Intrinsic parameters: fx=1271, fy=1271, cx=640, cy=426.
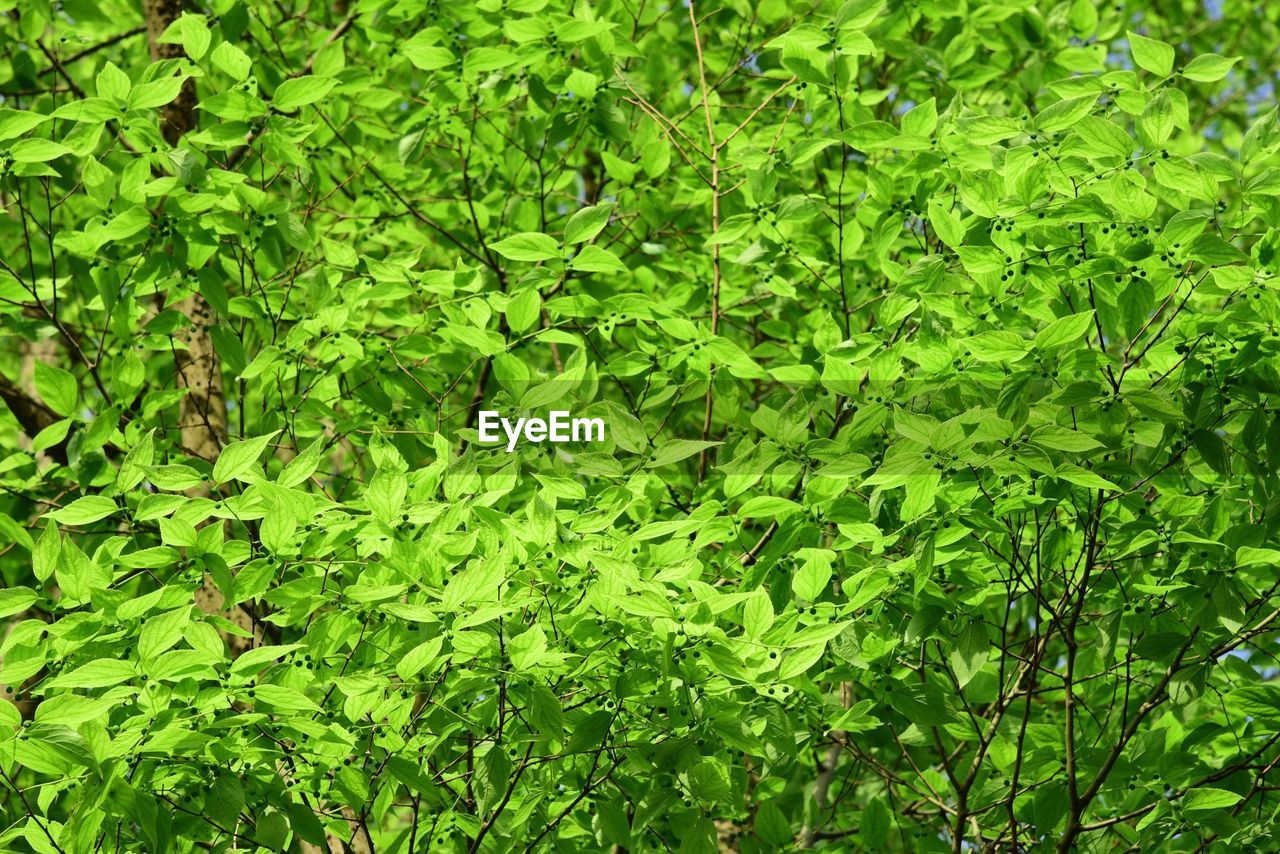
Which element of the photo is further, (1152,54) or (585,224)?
(585,224)

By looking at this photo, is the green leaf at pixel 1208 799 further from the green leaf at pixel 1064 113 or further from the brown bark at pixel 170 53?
the brown bark at pixel 170 53

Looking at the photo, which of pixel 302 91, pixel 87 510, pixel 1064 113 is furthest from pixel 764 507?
pixel 302 91

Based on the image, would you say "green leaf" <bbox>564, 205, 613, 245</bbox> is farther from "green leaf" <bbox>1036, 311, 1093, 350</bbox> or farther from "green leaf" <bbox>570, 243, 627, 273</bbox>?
"green leaf" <bbox>1036, 311, 1093, 350</bbox>

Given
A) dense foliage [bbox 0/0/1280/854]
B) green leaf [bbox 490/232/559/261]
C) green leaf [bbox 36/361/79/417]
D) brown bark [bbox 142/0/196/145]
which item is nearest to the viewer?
dense foliage [bbox 0/0/1280/854]

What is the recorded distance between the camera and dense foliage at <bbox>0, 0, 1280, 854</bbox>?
10.6ft

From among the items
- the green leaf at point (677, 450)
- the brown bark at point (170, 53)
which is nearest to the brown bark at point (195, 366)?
the brown bark at point (170, 53)

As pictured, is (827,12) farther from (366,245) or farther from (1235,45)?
(1235,45)

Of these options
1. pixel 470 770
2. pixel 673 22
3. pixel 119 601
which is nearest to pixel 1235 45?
pixel 673 22

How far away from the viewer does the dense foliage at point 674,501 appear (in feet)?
10.6

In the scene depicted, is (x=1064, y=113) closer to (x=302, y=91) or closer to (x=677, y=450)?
(x=677, y=450)

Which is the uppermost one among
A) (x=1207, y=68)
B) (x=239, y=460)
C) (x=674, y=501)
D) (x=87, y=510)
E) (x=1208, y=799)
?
(x=1207, y=68)

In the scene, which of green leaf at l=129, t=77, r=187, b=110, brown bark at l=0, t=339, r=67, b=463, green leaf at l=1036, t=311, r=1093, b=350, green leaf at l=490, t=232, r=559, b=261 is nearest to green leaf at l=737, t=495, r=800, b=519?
green leaf at l=1036, t=311, r=1093, b=350

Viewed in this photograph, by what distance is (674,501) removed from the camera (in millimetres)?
4516

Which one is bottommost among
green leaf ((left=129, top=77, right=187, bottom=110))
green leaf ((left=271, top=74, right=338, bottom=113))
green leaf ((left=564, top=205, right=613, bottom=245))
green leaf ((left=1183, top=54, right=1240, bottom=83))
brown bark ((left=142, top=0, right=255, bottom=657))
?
brown bark ((left=142, top=0, right=255, bottom=657))
